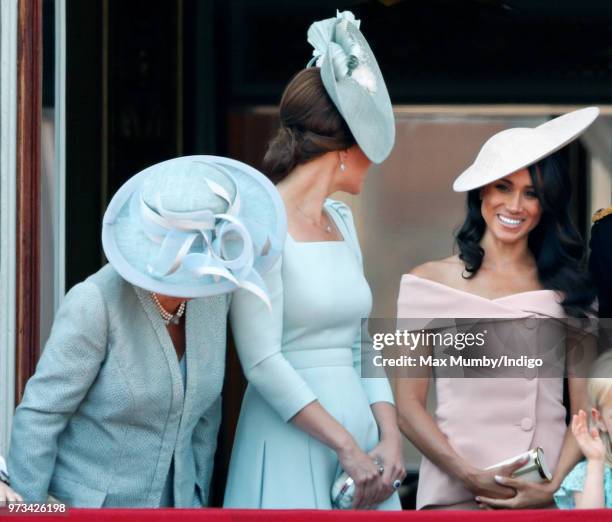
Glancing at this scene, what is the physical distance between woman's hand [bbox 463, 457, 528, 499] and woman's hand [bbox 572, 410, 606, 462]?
161 millimetres

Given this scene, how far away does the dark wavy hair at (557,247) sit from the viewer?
367cm

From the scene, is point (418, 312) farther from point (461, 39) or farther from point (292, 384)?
point (461, 39)

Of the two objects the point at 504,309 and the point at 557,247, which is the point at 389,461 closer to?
the point at 504,309

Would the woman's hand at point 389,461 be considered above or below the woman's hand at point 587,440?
below

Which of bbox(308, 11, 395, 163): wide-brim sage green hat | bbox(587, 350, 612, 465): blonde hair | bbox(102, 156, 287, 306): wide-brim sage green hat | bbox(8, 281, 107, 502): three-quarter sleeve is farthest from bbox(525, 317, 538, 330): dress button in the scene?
bbox(8, 281, 107, 502): three-quarter sleeve

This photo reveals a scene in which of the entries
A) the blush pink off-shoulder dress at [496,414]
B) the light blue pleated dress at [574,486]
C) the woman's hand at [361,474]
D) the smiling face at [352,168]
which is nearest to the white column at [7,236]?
the smiling face at [352,168]

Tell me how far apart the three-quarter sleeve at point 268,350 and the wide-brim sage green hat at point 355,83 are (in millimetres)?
435

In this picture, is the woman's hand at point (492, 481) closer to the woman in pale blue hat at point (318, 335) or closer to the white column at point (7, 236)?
the woman in pale blue hat at point (318, 335)

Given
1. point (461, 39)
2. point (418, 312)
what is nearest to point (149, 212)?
point (418, 312)

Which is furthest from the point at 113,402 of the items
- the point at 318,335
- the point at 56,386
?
the point at 318,335

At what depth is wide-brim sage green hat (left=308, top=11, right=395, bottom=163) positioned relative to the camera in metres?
3.56

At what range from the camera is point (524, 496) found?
3.53 meters

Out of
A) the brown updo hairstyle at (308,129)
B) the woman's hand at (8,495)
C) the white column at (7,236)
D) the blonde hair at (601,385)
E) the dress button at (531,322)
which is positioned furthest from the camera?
the white column at (7,236)

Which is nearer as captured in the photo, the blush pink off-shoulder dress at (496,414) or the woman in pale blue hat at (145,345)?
the woman in pale blue hat at (145,345)
